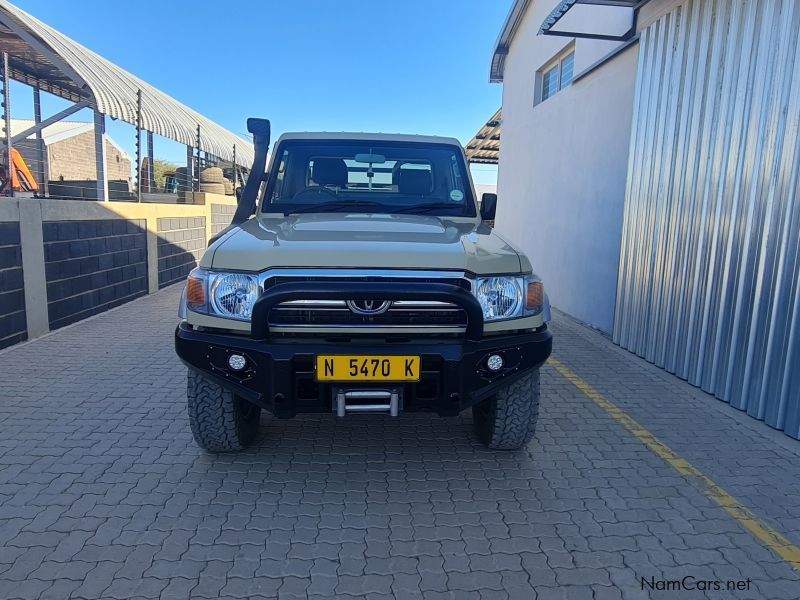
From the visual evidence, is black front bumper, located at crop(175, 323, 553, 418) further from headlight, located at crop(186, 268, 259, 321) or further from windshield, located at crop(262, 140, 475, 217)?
windshield, located at crop(262, 140, 475, 217)

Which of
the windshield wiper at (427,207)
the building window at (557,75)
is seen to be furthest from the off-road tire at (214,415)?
the building window at (557,75)

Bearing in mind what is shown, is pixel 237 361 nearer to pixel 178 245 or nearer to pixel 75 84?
pixel 178 245

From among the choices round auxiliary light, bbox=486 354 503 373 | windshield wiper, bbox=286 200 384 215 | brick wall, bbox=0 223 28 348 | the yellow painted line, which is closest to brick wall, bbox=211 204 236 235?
brick wall, bbox=0 223 28 348

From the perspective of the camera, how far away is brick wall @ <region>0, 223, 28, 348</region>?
5.41 m

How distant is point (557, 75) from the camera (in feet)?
32.3

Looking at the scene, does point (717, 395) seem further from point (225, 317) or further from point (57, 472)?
point (57, 472)

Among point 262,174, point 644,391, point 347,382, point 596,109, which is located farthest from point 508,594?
point 596,109

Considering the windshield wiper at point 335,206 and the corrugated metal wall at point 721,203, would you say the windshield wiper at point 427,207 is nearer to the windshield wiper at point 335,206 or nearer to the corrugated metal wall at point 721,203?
the windshield wiper at point 335,206

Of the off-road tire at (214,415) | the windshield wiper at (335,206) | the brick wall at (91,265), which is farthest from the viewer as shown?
the brick wall at (91,265)

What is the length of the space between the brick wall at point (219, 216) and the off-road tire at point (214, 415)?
398 inches

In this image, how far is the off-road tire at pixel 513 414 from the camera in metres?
3.29

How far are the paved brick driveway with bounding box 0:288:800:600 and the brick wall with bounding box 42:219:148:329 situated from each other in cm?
215

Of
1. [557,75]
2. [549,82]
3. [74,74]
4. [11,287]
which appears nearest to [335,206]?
[11,287]

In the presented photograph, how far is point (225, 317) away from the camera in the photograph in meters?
2.87
